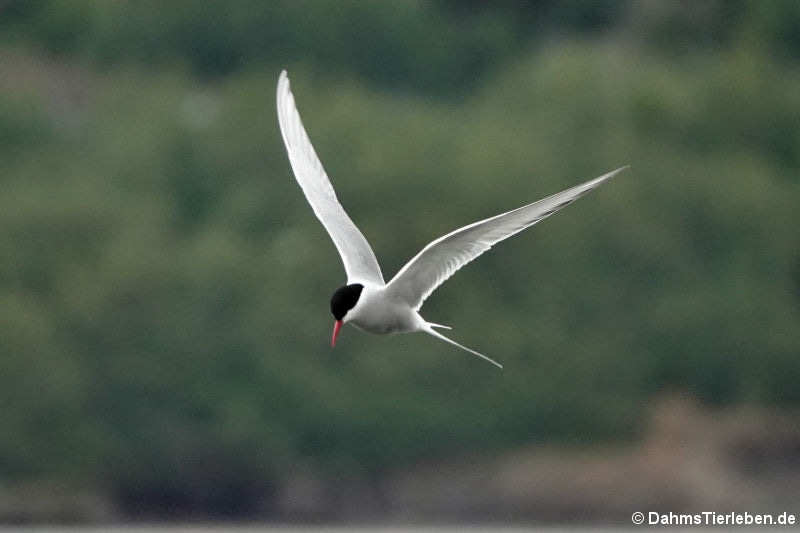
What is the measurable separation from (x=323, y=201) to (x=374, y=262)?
618mm

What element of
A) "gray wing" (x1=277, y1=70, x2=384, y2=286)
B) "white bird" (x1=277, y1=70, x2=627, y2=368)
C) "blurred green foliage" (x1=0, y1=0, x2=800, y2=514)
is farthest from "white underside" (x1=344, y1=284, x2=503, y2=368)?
"blurred green foliage" (x1=0, y1=0, x2=800, y2=514)

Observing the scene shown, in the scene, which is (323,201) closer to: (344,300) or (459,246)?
(344,300)

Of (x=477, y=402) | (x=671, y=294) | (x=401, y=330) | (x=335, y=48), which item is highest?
(x=335, y=48)

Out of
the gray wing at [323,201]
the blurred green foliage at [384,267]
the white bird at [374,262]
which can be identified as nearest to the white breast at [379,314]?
the white bird at [374,262]

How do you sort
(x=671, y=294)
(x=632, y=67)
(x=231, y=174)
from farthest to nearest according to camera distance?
1. (x=632, y=67)
2. (x=231, y=174)
3. (x=671, y=294)

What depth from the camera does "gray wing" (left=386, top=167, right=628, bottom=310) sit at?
10156 mm

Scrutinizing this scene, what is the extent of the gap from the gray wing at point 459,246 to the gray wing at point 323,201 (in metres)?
0.40

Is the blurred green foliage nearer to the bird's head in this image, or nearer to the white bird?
the white bird

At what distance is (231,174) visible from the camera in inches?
1479

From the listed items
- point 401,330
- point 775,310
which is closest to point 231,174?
point 775,310

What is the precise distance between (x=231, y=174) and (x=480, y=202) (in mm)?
5212

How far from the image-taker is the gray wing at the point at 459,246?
10156 mm

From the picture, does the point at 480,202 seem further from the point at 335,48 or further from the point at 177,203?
the point at 335,48

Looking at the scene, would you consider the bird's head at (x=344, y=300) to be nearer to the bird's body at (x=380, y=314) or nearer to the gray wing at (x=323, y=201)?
the bird's body at (x=380, y=314)
